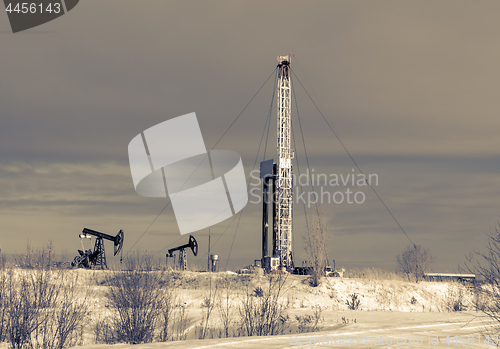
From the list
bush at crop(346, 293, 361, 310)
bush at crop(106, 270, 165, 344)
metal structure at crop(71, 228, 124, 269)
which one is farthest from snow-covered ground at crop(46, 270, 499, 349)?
metal structure at crop(71, 228, 124, 269)

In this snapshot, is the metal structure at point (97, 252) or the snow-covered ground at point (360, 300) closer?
the snow-covered ground at point (360, 300)

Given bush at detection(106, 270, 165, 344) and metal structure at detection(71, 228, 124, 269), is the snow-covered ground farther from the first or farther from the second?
metal structure at detection(71, 228, 124, 269)

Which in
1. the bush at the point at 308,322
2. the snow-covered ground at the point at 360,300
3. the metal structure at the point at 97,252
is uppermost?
the metal structure at the point at 97,252

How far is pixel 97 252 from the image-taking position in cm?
5216

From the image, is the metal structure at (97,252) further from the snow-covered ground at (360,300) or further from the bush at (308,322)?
the bush at (308,322)

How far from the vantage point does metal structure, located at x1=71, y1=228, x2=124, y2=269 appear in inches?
2040

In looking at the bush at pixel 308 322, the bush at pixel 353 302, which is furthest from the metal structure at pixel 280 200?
the bush at pixel 308 322

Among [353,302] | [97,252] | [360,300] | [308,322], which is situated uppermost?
[97,252]

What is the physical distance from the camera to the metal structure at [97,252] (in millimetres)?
51812

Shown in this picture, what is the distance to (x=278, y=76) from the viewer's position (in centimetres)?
5744

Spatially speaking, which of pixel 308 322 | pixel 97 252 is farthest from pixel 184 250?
pixel 308 322

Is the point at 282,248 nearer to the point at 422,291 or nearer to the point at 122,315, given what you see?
the point at 422,291

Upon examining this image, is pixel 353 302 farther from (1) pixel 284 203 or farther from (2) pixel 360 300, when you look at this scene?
(1) pixel 284 203

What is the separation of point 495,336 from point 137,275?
17075 millimetres
